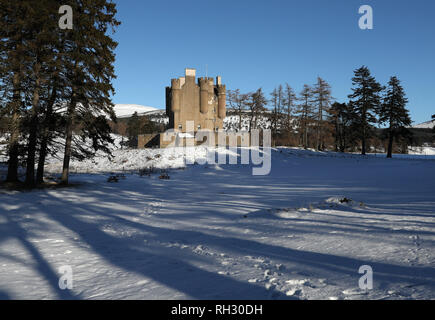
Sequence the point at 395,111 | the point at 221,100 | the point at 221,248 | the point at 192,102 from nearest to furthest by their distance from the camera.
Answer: the point at 221,248
the point at 395,111
the point at 192,102
the point at 221,100

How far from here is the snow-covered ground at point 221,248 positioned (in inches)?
145

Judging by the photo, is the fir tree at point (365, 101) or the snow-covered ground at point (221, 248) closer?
the snow-covered ground at point (221, 248)

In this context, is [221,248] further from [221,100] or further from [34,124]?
[221,100]

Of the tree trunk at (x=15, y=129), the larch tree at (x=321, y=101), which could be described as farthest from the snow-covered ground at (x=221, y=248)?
the larch tree at (x=321, y=101)

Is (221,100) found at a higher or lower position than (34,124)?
higher

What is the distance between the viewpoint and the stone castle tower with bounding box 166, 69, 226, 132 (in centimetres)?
5222

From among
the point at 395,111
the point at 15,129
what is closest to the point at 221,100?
the point at 395,111

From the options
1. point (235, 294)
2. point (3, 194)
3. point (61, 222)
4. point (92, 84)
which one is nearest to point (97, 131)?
point (92, 84)

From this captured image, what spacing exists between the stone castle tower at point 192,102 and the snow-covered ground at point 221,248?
43.0 meters

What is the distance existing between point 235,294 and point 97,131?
15450 mm

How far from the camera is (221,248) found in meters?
5.52

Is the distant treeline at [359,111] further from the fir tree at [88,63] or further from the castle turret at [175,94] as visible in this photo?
the fir tree at [88,63]

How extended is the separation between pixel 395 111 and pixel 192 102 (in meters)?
34.9
